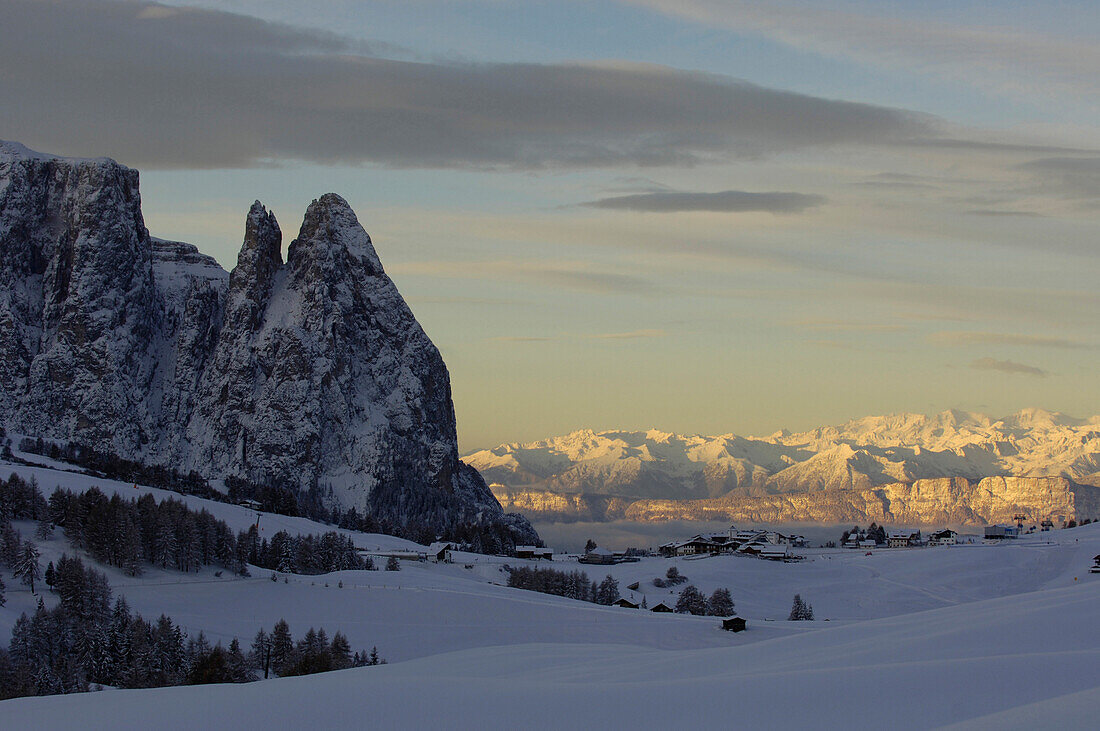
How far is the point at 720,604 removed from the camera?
144 metres

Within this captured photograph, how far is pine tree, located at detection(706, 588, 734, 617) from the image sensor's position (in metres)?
142

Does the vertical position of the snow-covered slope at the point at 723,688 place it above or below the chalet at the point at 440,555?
above

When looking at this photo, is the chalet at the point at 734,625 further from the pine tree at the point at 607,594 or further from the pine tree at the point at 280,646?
the pine tree at the point at 280,646

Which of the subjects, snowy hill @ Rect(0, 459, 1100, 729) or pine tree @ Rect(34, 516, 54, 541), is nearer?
snowy hill @ Rect(0, 459, 1100, 729)

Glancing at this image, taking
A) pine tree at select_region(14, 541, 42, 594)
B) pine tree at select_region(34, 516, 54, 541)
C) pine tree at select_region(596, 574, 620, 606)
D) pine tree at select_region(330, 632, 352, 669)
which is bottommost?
pine tree at select_region(596, 574, 620, 606)

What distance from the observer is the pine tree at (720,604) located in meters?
142

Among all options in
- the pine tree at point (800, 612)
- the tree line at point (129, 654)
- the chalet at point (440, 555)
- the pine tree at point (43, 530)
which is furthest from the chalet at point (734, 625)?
the chalet at point (440, 555)

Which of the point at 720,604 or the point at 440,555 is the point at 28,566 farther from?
the point at 440,555

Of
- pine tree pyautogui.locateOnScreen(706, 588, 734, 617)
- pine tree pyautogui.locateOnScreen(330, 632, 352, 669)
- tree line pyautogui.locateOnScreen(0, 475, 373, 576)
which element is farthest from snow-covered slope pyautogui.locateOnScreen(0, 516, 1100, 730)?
pine tree pyautogui.locateOnScreen(706, 588, 734, 617)

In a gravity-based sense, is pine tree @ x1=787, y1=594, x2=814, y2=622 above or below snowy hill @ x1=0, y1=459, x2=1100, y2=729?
below

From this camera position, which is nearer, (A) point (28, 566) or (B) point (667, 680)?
(B) point (667, 680)

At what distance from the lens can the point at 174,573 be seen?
5015 inches

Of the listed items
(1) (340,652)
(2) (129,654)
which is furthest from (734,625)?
(2) (129,654)

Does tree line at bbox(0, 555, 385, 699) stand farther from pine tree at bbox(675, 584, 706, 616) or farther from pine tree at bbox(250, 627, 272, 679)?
pine tree at bbox(675, 584, 706, 616)
